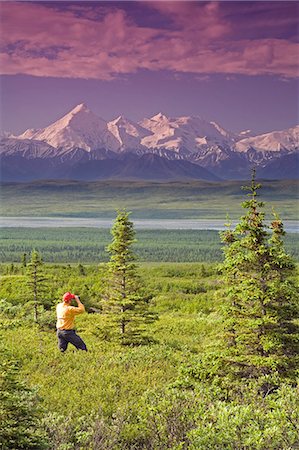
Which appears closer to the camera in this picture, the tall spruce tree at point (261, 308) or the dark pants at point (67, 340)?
the tall spruce tree at point (261, 308)

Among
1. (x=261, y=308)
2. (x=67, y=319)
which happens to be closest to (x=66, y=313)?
(x=67, y=319)

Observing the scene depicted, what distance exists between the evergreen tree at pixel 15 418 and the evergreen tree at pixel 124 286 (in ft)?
48.0

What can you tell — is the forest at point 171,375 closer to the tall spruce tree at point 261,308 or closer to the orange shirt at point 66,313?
the tall spruce tree at point 261,308

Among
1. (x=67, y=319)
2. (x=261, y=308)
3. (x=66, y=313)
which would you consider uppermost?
(x=261, y=308)

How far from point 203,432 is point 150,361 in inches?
422

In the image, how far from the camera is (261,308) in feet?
54.4

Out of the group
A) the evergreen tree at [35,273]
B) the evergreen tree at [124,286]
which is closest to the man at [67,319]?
the evergreen tree at [124,286]

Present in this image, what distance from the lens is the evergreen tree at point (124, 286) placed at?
86.2ft

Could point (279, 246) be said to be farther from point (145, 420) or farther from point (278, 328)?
point (145, 420)

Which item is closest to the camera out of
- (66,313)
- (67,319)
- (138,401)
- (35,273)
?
(138,401)

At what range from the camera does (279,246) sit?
17141mm

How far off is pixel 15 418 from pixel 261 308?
25.4 ft

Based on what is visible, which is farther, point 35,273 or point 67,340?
point 35,273

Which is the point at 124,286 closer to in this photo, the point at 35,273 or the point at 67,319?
the point at 67,319
